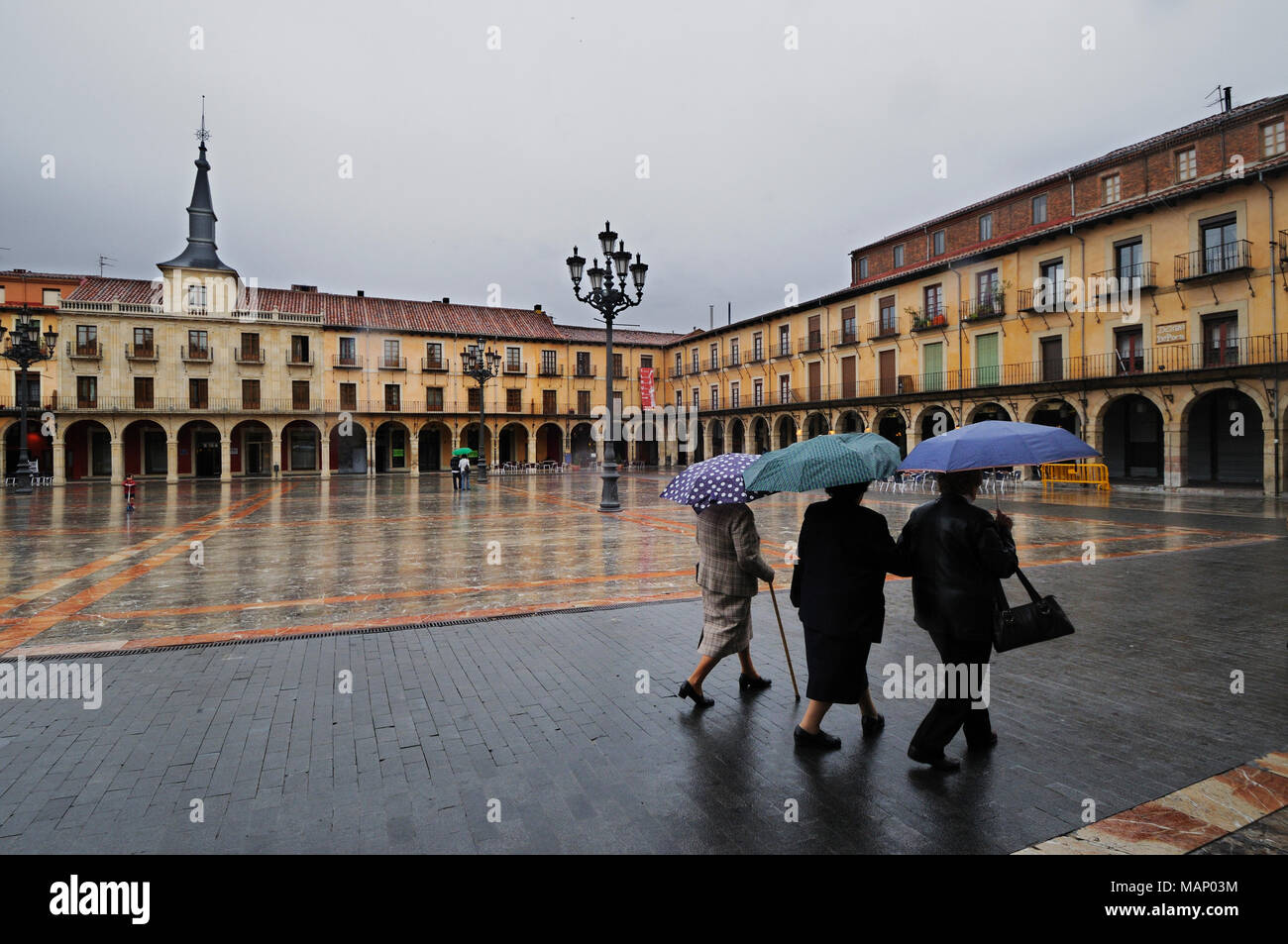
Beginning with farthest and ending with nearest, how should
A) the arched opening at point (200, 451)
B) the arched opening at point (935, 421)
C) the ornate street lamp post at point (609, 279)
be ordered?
1. the arched opening at point (200, 451)
2. the arched opening at point (935, 421)
3. the ornate street lamp post at point (609, 279)

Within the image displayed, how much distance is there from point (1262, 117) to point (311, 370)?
140 feet

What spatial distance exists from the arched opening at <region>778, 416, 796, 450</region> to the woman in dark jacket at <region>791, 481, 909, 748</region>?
35.0m

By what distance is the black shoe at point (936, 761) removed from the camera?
3.13 m

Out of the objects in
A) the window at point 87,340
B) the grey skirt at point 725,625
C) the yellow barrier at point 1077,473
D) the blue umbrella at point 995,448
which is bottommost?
the grey skirt at point 725,625

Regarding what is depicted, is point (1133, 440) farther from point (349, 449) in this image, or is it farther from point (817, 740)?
point (349, 449)

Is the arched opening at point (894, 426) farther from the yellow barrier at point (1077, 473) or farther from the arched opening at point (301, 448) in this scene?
the arched opening at point (301, 448)

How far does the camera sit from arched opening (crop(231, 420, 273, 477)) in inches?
1518

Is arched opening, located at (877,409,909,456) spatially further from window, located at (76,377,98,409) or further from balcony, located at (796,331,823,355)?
window, located at (76,377,98,409)

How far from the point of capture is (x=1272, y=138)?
20.0 meters

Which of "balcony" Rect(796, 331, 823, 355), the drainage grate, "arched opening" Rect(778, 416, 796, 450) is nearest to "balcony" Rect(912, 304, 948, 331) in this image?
"balcony" Rect(796, 331, 823, 355)

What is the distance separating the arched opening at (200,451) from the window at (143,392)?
2.30 m

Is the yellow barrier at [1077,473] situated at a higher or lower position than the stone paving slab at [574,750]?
higher

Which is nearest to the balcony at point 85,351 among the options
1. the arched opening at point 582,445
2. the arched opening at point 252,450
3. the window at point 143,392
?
the window at point 143,392
